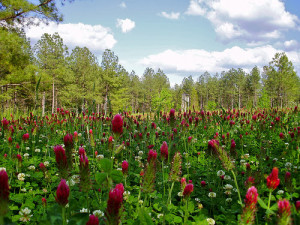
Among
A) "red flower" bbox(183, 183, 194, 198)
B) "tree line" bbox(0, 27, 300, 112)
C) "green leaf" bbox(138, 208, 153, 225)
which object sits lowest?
"green leaf" bbox(138, 208, 153, 225)

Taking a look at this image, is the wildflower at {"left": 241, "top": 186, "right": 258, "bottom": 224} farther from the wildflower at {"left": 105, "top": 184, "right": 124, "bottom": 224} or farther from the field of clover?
the wildflower at {"left": 105, "top": 184, "right": 124, "bottom": 224}

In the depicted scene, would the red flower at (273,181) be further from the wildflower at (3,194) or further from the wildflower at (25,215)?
the wildflower at (25,215)

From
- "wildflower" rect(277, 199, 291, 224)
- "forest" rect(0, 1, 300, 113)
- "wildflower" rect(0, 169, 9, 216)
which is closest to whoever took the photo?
"wildflower" rect(0, 169, 9, 216)

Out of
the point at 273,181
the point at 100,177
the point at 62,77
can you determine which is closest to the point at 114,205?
the point at 100,177

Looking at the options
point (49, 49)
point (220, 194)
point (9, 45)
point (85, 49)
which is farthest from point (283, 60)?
point (220, 194)

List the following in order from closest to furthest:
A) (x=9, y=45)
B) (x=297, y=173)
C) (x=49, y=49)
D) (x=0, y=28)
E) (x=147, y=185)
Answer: (x=147, y=185) → (x=297, y=173) → (x=0, y=28) → (x=9, y=45) → (x=49, y=49)

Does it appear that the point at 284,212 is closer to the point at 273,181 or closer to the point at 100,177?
the point at 273,181

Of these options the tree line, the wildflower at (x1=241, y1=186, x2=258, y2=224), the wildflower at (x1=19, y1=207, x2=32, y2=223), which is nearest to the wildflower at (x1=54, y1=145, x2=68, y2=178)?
the wildflower at (x1=19, y1=207, x2=32, y2=223)

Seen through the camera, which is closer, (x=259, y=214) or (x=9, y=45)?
(x=259, y=214)

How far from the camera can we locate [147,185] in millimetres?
1780

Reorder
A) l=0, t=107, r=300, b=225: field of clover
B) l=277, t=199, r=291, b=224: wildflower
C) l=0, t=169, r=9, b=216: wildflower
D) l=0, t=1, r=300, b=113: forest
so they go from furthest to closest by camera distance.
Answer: l=0, t=1, r=300, b=113: forest → l=0, t=107, r=300, b=225: field of clover → l=277, t=199, r=291, b=224: wildflower → l=0, t=169, r=9, b=216: wildflower

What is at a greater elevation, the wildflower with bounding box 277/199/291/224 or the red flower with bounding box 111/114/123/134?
the red flower with bounding box 111/114/123/134

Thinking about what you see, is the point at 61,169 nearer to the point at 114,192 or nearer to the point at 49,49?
the point at 114,192

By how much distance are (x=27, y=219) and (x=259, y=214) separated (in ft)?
7.76
